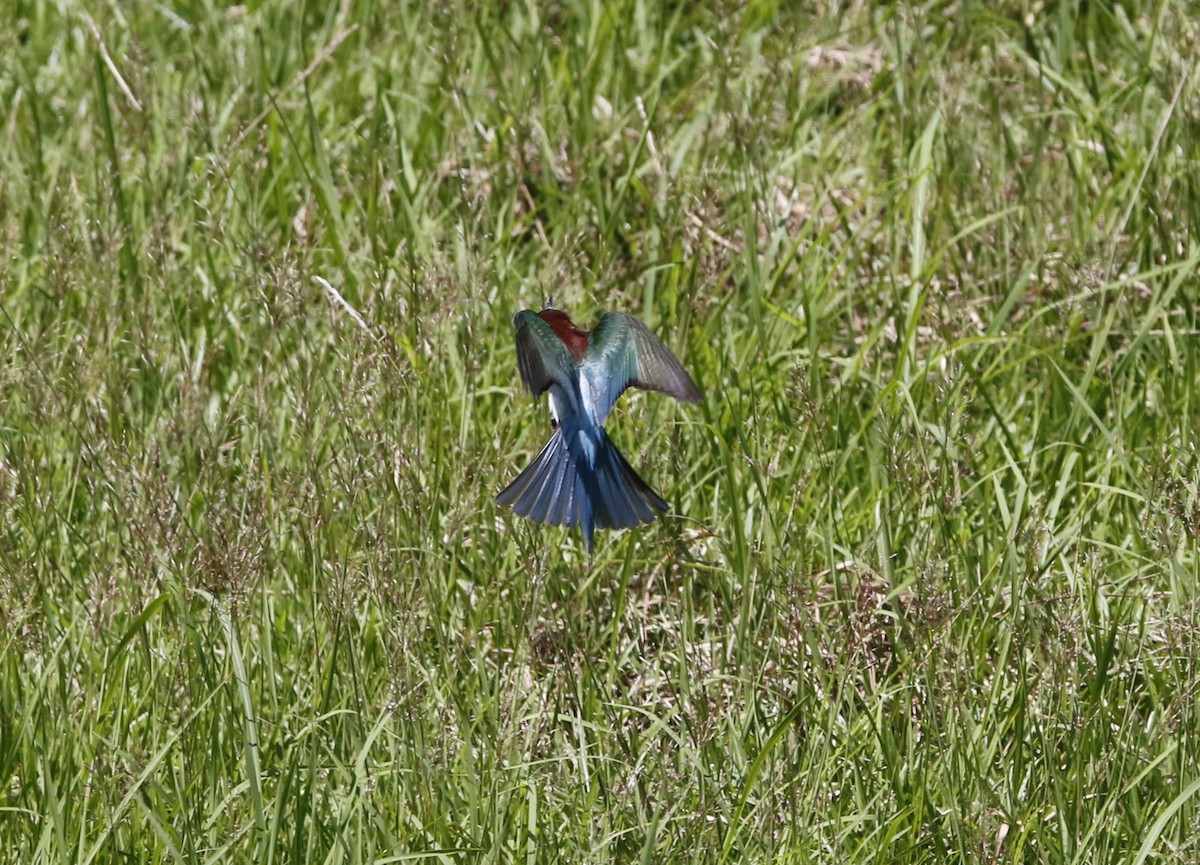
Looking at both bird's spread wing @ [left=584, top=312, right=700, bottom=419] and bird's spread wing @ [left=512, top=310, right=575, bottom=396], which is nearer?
bird's spread wing @ [left=512, top=310, right=575, bottom=396]

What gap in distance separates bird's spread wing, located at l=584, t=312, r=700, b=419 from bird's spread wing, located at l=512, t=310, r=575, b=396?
0.21 ft

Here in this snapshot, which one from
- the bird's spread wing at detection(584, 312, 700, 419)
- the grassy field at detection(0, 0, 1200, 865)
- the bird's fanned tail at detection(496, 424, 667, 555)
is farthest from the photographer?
the bird's spread wing at detection(584, 312, 700, 419)

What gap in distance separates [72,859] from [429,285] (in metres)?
0.99

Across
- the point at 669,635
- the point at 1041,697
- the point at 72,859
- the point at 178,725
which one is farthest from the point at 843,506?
the point at 72,859

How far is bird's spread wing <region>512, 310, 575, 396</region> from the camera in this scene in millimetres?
2650

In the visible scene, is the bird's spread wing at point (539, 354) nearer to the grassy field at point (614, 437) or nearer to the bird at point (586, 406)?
the bird at point (586, 406)

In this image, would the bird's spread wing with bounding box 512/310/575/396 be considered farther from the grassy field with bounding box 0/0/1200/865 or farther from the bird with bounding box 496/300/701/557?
the grassy field with bounding box 0/0/1200/865

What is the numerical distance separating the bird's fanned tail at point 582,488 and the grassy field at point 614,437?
8cm

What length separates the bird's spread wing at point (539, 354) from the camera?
2.65 meters

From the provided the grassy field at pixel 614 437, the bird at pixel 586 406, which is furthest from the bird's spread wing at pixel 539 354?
the grassy field at pixel 614 437

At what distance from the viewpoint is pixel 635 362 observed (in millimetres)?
2830

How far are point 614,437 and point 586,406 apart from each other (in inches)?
28.0

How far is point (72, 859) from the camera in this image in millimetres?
2357

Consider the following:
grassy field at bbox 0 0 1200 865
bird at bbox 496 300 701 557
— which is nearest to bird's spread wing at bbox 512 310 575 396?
bird at bbox 496 300 701 557
